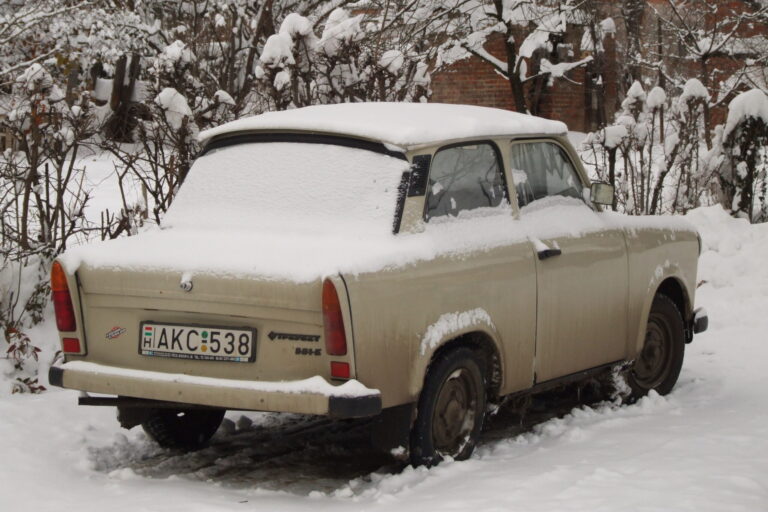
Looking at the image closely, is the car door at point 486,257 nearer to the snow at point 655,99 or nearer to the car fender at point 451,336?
the car fender at point 451,336

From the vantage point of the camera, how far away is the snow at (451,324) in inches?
211

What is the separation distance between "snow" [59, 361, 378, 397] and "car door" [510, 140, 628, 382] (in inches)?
63.7

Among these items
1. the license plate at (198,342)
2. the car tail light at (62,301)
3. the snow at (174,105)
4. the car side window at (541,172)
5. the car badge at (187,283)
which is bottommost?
the license plate at (198,342)

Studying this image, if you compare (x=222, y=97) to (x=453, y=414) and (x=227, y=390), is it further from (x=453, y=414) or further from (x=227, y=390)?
(x=227, y=390)

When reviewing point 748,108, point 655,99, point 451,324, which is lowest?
point 451,324

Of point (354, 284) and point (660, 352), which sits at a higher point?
point (354, 284)

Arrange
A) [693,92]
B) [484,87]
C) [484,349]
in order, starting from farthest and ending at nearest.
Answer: [484,87] < [693,92] < [484,349]

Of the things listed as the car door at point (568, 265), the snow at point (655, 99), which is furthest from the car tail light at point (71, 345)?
the snow at point (655, 99)

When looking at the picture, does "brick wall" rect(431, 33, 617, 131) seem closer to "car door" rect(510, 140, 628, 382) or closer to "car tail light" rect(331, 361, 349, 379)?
"car door" rect(510, 140, 628, 382)

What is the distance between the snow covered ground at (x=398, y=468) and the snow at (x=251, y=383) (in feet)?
1.63

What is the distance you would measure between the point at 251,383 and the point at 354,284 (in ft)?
2.12

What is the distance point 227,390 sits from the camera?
5094mm

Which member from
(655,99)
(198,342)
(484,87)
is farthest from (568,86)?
(198,342)

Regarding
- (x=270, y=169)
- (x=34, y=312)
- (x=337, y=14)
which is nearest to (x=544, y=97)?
(x=337, y=14)
